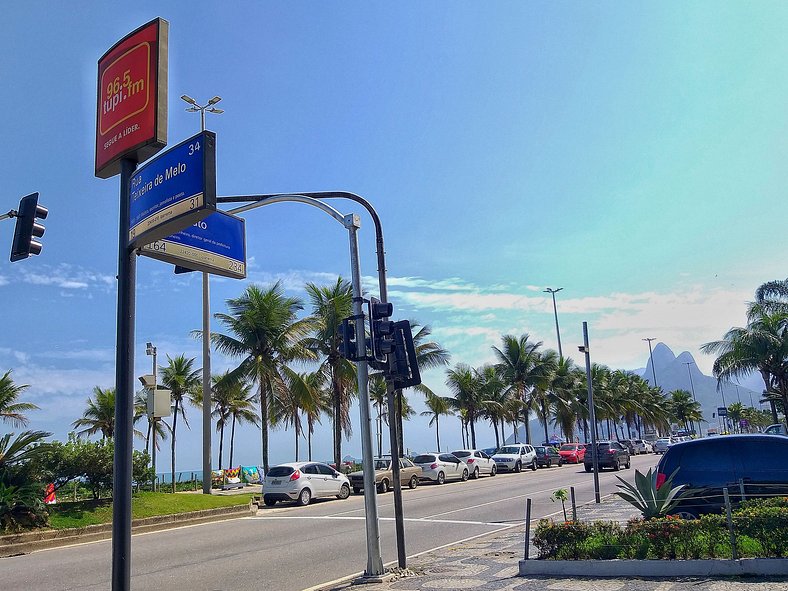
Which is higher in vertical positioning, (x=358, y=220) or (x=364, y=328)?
(x=358, y=220)

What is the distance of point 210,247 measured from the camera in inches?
339

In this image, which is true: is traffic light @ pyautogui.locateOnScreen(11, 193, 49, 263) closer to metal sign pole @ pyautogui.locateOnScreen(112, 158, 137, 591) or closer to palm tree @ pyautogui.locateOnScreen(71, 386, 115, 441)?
metal sign pole @ pyautogui.locateOnScreen(112, 158, 137, 591)

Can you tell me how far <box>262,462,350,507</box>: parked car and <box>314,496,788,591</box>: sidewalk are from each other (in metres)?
12.6

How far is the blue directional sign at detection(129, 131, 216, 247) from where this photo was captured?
5.89 metres

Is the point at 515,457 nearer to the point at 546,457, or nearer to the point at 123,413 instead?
the point at 546,457

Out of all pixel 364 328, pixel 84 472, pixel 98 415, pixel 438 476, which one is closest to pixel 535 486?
pixel 438 476

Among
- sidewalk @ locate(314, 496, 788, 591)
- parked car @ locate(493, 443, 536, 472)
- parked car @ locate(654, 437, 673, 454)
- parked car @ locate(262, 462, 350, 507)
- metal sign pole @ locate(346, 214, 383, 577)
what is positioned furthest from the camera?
parked car @ locate(654, 437, 673, 454)

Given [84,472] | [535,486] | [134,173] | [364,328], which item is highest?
[134,173]

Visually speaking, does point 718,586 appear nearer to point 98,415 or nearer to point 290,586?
point 290,586

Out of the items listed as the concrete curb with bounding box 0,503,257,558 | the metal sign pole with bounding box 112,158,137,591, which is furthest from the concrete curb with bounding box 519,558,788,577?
the concrete curb with bounding box 0,503,257,558

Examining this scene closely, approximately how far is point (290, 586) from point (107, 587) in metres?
2.82

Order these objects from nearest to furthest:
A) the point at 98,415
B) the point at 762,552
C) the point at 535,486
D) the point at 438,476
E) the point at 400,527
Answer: the point at 762,552, the point at 400,527, the point at 535,486, the point at 438,476, the point at 98,415

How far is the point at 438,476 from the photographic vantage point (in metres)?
33.8

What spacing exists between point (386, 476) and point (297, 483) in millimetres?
5204
